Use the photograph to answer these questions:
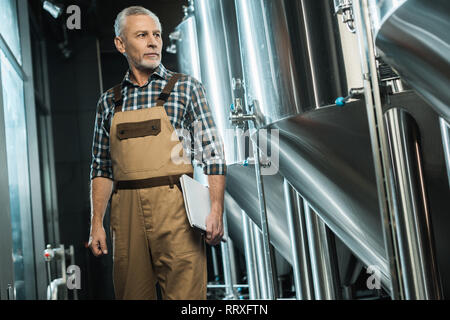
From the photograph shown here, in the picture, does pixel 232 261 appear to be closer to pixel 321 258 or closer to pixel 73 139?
pixel 73 139

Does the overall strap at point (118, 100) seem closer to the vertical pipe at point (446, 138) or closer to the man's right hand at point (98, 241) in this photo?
the man's right hand at point (98, 241)

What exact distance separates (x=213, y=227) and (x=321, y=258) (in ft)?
3.09

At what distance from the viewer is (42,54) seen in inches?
206

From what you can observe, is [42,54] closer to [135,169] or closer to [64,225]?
[64,225]

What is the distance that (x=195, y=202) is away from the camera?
182 centimetres

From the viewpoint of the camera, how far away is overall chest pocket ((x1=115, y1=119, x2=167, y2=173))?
6.06ft

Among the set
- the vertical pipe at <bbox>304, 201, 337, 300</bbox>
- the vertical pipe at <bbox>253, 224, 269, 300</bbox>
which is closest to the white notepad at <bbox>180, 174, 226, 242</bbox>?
the vertical pipe at <bbox>304, 201, 337, 300</bbox>

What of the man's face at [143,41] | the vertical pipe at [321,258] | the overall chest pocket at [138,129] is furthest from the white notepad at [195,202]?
the vertical pipe at [321,258]

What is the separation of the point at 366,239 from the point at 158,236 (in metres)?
0.91

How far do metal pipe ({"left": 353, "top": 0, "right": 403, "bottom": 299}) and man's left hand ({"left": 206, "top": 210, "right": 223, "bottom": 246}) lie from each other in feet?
1.67

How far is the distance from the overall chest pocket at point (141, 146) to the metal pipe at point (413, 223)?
74 cm
